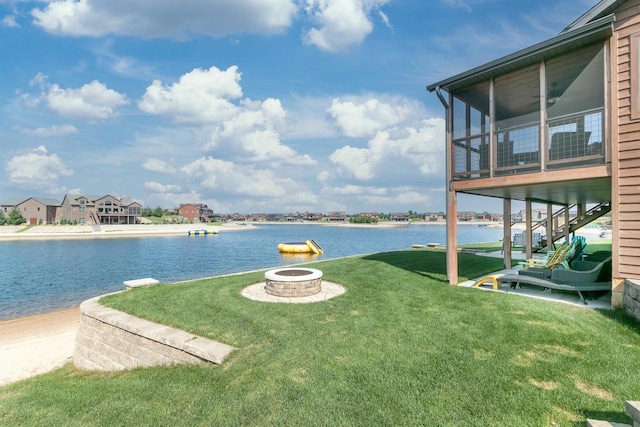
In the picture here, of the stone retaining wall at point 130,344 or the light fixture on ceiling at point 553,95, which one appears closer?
the stone retaining wall at point 130,344

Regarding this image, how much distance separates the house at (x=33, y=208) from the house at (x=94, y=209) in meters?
2.17

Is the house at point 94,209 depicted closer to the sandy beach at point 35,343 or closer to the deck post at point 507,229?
the sandy beach at point 35,343

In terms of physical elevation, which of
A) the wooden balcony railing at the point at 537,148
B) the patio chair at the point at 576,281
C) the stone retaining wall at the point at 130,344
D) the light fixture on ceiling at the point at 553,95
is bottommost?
the stone retaining wall at the point at 130,344

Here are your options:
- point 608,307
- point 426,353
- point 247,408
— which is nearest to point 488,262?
point 608,307

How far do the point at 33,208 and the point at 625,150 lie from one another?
11127cm

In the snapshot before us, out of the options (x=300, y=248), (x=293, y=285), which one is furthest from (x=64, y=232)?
(x=293, y=285)

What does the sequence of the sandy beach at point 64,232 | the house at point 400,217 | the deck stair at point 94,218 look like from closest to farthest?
1. the sandy beach at point 64,232
2. the deck stair at point 94,218
3. the house at point 400,217

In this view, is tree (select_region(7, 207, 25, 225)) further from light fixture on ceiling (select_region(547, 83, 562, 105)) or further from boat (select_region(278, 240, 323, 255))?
light fixture on ceiling (select_region(547, 83, 562, 105))

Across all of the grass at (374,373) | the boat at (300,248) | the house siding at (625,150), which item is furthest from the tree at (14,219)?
the house siding at (625,150)

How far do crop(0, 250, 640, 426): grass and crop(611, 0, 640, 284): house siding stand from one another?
4.53ft

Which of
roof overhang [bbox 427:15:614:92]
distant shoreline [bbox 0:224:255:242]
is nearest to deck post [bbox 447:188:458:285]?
roof overhang [bbox 427:15:614:92]

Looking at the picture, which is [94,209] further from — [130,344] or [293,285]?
[293,285]

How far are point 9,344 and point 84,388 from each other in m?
7.18

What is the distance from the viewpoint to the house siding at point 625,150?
6.15 metres
